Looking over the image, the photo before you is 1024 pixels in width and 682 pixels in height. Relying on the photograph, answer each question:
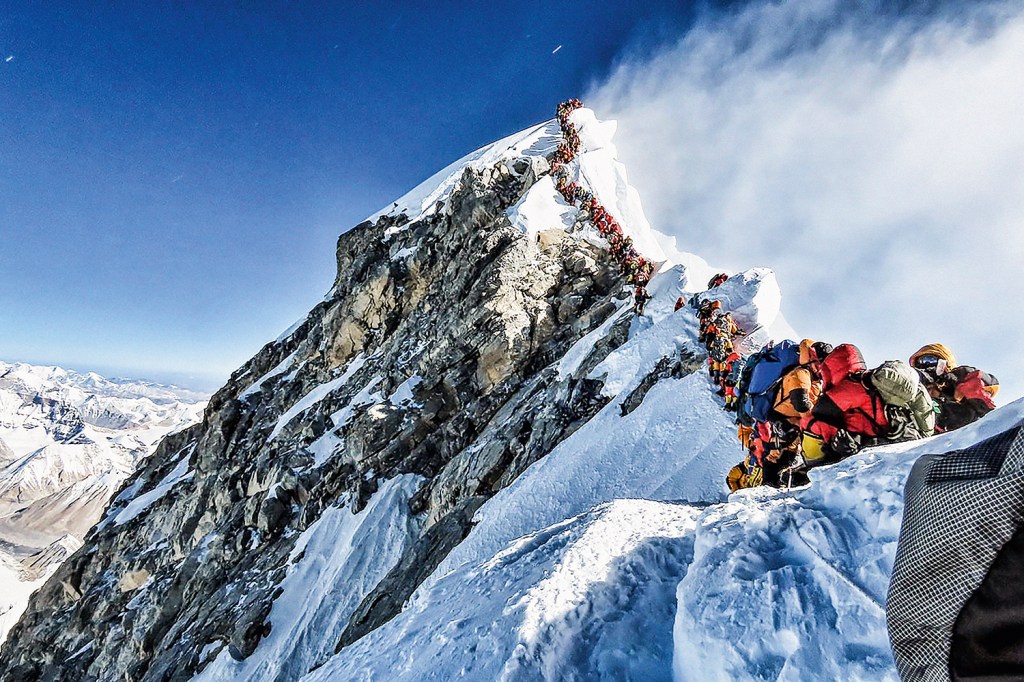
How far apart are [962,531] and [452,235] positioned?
1217 inches

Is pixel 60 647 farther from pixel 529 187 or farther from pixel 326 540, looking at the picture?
pixel 529 187

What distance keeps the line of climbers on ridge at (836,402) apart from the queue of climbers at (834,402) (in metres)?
0.01

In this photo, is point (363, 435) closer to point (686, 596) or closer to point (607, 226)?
point (607, 226)

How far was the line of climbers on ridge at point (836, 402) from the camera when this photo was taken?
473cm

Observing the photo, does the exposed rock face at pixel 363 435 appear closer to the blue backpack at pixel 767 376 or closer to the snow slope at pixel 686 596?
the snow slope at pixel 686 596

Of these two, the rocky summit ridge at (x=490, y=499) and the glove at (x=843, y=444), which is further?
the glove at (x=843, y=444)

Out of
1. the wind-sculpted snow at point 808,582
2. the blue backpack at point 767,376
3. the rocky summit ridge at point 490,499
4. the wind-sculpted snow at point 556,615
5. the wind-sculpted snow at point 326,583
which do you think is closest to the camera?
the wind-sculpted snow at point 808,582

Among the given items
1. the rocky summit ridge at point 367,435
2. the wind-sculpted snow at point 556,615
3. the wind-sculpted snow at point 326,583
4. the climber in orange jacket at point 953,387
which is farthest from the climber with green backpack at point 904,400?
the wind-sculpted snow at point 326,583

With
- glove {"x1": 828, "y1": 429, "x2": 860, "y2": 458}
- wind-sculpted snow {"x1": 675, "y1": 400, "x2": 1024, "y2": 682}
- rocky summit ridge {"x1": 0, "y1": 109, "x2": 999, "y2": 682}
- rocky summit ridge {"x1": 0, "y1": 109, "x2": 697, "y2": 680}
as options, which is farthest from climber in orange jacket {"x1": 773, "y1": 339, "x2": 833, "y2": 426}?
rocky summit ridge {"x1": 0, "y1": 109, "x2": 697, "y2": 680}

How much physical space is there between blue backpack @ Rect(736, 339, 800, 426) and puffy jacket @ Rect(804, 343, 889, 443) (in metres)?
0.52

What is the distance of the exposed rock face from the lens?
1617 centimetres

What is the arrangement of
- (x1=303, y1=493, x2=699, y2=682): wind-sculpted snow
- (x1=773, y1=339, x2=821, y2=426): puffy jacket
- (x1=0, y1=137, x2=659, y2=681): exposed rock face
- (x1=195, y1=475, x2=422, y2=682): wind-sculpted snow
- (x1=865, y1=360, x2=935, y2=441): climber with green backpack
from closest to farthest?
(x1=303, y1=493, x2=699, y2=682): wind-sculpted snow
(x1=865, y1=360, x2=935, y2=441): climber with green backpack
(x1=773, y1=339, x2=821, y2=426): puffy jacket
(x1=195, y1=475, x2=422, y2=682): wind-sculpted snow
(x1=0, y1=137, x2=659, y2=681): exposed rock face

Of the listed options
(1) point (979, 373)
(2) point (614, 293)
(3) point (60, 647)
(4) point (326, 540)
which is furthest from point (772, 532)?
(3) point (60, 647)

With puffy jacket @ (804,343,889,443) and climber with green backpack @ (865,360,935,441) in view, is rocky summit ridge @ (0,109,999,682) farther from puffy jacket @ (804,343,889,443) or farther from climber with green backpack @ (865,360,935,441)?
puffy jacket @ (804,343,889,443)
